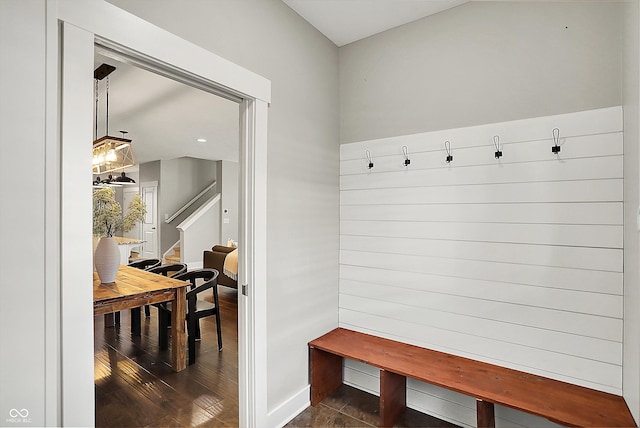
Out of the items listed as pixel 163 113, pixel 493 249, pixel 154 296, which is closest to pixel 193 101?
pixel 163 113

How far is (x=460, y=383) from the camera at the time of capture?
1696mm

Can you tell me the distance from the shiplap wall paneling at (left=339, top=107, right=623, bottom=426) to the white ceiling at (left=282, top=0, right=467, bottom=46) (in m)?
0.77

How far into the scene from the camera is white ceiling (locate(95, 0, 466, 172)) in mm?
2043

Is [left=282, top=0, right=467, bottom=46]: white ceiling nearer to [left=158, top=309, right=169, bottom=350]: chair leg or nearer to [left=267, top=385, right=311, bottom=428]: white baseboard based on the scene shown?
[left=267, top=385, right=311, bottom=428]: white baseboard

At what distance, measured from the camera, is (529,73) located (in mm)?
1787

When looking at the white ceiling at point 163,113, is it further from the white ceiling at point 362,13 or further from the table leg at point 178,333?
the table leg at point 178,333

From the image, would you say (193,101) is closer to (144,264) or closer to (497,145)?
(144,264)

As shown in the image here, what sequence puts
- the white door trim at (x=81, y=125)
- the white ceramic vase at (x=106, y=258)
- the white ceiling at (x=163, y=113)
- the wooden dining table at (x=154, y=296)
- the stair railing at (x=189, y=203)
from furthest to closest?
the stair railing at (x=189, y=203) → the white ceiling at (x=163, y=113) → the white ceramic vase at (x=106, y=258) → the wooden dining table at (x=154, y=296) → the white door trim at (x=81, y=125)

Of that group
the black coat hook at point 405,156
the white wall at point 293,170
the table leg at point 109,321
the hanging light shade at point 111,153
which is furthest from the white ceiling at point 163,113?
the table leg at point 109,321

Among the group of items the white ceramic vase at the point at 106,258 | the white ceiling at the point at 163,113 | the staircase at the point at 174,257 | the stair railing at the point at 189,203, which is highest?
the white ceiling at the point at 163,113

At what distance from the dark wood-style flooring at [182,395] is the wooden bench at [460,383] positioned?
154 millimetres
